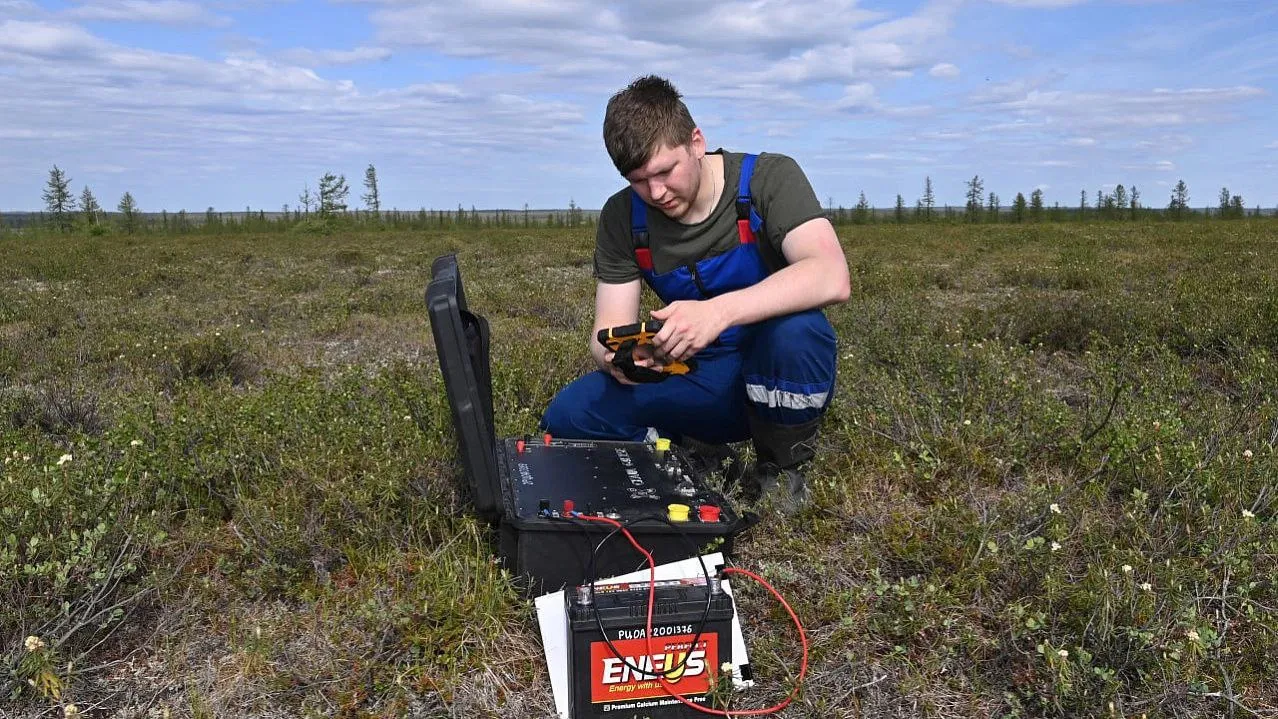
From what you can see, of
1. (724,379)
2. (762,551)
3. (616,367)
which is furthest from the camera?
(724,379)

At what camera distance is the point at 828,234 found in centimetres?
321

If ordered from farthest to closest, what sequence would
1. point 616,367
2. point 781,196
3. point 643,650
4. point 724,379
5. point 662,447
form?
point 724,379, point 616,367, point 781,196, point 662,447, point 643,650

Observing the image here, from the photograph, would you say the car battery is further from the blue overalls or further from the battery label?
the blue overalls

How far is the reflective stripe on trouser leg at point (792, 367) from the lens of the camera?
3.18 meters

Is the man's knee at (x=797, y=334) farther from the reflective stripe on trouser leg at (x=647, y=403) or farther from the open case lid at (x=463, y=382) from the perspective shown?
the open case lid at (x=463, y=382)

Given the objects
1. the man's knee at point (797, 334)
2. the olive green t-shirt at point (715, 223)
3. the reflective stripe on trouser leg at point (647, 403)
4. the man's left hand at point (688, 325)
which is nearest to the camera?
the man's left hand at point (688, 325)

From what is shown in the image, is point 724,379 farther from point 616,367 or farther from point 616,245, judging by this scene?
point 616,245

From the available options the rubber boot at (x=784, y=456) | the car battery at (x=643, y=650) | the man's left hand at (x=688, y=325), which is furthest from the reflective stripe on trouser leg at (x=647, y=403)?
the car battery at (x=643, y=650)

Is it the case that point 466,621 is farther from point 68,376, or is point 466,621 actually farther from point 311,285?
point 311,285

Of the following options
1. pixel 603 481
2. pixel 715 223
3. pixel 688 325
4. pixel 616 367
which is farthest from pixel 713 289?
pixel 603 481

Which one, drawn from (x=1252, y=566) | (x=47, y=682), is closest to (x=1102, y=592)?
(x=1252, y=566)

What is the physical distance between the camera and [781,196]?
10.8 ft

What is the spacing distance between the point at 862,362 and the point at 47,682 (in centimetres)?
412

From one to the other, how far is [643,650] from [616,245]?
6.01ft
